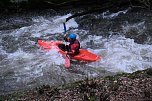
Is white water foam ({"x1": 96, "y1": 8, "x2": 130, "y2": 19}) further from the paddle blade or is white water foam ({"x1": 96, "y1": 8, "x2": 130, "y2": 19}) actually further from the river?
the paddle blade

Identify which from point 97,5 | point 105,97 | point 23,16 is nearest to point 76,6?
point 97,5

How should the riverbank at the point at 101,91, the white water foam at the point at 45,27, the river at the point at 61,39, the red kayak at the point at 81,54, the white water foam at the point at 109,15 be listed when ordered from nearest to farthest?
1. the riverbank at the point at 101,91
2. the river at the point at 61,39
3. the red kayak at the point at 81,54
4. the white water foam at the point at 45,27
5. the white water foam at the point at 109,15

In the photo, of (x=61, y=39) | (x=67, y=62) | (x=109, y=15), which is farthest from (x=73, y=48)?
(x=109, y=15)

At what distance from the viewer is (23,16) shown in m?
15.0

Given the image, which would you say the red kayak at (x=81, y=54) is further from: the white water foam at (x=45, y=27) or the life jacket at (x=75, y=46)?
the white water foam at (x=45, y=27)

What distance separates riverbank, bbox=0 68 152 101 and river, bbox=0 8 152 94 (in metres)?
2.61

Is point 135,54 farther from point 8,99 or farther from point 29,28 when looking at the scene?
point 8,99

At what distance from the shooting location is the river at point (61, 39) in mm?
10094

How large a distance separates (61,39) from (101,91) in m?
7.79

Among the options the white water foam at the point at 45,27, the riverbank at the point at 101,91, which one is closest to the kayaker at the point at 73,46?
the white water foam at the point at 45,27

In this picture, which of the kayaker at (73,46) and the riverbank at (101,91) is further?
the kayaker at (73,46)

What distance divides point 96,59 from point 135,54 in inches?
59.0

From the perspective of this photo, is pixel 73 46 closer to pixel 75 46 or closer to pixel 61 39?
pixel 75 46

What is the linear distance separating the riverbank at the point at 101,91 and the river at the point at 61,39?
2.61 meters
